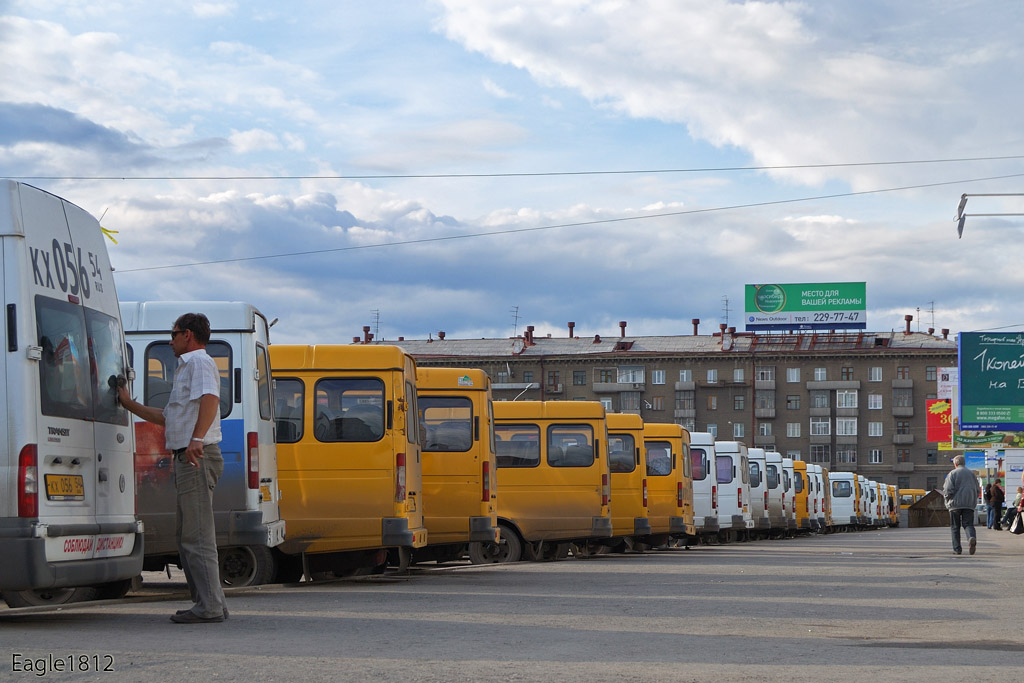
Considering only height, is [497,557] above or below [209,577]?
below

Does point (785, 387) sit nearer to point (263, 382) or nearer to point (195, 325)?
point (263, 382)

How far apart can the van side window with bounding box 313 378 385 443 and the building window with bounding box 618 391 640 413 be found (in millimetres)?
108398

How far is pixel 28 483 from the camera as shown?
884 cm

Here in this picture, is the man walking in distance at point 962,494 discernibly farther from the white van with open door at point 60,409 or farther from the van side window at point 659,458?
the white van with open door at point 60,409

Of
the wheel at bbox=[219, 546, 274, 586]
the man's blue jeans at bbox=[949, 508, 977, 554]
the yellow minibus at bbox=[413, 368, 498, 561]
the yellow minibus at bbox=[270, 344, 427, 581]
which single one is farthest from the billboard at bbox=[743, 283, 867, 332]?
the wheel at bbox=[219, 546, 274, 586]

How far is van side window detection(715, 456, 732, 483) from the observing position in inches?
1329

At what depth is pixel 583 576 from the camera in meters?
17.2

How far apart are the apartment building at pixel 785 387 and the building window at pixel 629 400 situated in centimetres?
Answer: 10

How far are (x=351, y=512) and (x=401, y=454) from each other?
0.78 meters

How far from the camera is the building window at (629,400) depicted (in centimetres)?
12338

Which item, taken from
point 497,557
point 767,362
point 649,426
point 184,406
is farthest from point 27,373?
point 767,362

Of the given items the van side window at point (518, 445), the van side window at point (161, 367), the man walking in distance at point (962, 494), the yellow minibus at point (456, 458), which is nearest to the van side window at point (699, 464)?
the man walking in distance at point (962, 494)

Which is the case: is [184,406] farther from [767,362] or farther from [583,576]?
[767,362]

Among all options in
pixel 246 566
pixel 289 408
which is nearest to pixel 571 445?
pixel 289 408
